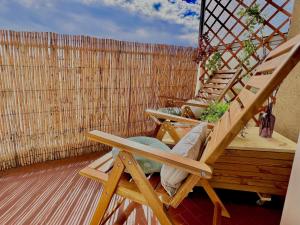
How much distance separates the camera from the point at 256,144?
1.39 metres

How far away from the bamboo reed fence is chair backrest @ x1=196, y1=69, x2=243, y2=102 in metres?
0.78

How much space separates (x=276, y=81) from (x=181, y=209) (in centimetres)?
119

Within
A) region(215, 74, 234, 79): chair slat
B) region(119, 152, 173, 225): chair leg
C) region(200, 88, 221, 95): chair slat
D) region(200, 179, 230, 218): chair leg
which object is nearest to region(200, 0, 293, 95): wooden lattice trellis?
region(215, 74, 234, 79): chair slat

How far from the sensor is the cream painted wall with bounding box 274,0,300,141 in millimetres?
1544

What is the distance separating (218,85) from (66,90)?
2057mm

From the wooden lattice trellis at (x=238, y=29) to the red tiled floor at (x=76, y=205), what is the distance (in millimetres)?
1859

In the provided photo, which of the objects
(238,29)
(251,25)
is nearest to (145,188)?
(251,25)

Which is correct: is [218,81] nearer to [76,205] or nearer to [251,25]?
[251,25]

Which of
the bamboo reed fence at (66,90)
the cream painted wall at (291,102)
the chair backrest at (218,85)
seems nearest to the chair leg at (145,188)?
the cream painted wall at (291,102)

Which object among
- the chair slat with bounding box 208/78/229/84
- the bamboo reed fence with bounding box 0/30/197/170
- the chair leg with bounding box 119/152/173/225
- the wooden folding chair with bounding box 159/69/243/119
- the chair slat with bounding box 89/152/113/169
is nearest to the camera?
the chair leg with bounding box 119/152/173/225

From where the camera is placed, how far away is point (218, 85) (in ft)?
9.48

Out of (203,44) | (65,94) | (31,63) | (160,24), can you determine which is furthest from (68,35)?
(160,24)

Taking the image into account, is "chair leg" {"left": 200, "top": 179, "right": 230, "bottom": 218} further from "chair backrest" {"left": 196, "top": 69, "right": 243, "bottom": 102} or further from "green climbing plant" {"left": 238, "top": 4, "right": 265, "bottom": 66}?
"green climbing plant" {"left": 238, "top": 4, "right": 265, "bottom": 66}

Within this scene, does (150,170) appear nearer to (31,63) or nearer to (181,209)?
(181,209)
